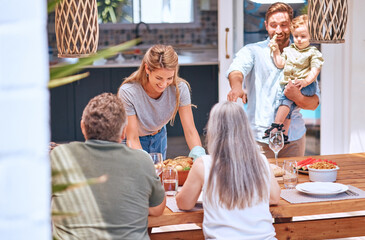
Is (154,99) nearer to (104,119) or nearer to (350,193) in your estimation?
(104,119)

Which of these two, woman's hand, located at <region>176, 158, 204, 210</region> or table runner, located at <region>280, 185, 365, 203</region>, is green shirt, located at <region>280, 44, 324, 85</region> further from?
woman's hand, located at <region>176, 158, 204, 210</region>

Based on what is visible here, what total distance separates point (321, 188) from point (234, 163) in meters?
0.59

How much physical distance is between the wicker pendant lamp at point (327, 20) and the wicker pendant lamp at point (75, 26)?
3.54 ft

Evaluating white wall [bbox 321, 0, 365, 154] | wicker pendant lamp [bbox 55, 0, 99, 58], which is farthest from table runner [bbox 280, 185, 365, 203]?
white wall [bbox 321, 0, 365, 154]

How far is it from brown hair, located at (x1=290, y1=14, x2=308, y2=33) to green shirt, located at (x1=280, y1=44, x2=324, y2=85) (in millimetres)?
172

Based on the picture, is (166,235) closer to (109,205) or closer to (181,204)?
(181,204)

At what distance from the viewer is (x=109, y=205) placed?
6.66ft

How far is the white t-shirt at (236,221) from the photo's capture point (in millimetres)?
2141

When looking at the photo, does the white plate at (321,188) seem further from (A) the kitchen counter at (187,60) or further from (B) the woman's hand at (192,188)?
(A) the kitchen counter at (187,60)

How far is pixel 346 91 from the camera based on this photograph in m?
4.93

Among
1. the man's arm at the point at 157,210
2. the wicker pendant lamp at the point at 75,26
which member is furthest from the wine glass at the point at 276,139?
the wicker pendant lamp at the point at 75,26

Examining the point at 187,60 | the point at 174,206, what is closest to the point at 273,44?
the point at 174,206

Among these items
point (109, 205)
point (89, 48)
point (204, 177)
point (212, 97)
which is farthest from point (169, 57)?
point (212, 97)

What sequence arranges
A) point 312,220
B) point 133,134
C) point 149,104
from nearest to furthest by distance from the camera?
point 312,220, point 133,134, point 149,104
